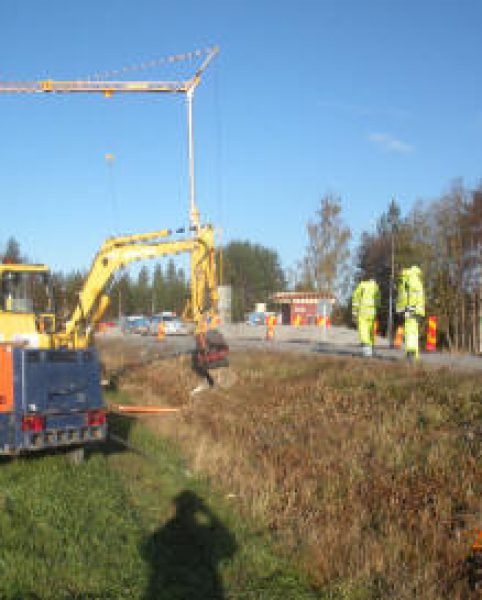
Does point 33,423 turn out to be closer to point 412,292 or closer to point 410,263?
point 412,292

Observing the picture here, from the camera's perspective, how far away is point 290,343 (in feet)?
85.7

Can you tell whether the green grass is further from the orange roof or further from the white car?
the orange roof

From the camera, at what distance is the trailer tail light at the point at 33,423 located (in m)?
8.50

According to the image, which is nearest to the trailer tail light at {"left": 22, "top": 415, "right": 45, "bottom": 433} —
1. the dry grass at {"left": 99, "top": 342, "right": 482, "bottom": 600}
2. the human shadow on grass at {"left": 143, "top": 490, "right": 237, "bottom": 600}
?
the human shadow on grass at {"left": 143, "top": 490, "right": 237, "bottom": 600}

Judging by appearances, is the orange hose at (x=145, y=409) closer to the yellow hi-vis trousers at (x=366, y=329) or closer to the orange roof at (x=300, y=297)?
the yellow hi-vis trousers at (x=366, y=329)

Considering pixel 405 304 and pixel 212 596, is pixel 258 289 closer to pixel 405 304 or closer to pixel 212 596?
pixel 405 304

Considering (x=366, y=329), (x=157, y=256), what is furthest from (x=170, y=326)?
(x=366, y=329)

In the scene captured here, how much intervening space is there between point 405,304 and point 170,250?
638cm

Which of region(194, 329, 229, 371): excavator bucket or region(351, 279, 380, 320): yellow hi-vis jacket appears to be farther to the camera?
region(194, 329, 229, 371): excavator bucket

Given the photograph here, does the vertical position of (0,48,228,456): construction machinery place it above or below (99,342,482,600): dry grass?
above

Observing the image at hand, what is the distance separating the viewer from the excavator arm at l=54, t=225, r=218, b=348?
17.1 metres

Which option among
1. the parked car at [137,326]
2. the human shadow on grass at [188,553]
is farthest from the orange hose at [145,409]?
the parked car at [137,326]

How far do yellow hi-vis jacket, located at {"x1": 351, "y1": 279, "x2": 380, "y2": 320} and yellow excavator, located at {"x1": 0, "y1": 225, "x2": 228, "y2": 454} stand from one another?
3773 mm

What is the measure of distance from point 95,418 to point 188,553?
3.25 metres
